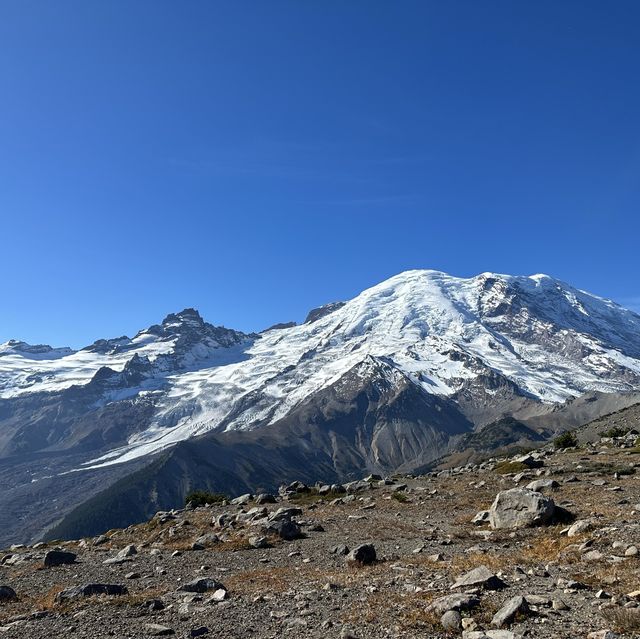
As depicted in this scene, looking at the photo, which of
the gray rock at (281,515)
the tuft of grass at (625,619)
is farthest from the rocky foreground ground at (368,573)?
the gray rock at (281,515)

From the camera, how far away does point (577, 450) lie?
51219 millimetres

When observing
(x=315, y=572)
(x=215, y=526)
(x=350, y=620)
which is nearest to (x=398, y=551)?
(x=315, y=572)

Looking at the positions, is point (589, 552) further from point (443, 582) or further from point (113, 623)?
point (113, 623)

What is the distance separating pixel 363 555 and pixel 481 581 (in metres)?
7.16

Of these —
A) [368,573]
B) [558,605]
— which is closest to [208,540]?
[368,573]

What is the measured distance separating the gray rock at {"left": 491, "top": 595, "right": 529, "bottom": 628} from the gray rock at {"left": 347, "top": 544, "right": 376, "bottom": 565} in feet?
29.2

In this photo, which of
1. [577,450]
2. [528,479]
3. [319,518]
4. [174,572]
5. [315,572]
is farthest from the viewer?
[577,450]

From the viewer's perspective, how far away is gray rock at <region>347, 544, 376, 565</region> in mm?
19812

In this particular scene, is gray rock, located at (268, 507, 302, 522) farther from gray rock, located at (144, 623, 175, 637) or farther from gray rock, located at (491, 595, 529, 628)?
gray rock, located at (491, 595, 529, 628)

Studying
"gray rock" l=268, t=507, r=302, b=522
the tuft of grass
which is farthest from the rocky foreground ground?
"gray rock" l=268, t=507, r=302, b=522

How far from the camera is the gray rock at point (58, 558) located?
25.7 meters

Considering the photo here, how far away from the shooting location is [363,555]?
65.5 ft

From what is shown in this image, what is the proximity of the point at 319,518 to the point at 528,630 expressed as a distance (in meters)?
22.6

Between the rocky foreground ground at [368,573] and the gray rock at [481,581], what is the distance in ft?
0.13
